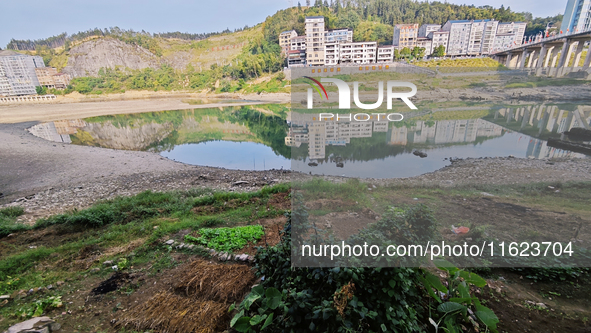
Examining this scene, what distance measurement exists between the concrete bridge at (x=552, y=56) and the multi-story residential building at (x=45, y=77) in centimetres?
10647

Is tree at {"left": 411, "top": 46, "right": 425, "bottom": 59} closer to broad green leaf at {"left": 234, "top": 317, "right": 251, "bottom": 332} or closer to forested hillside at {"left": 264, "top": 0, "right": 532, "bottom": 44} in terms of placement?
forested hillside at {"left": 264, "top": 0, "right": 532, "bottom": 44}

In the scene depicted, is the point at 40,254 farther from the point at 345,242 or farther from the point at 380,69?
the point at 380,69

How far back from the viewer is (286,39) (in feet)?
220

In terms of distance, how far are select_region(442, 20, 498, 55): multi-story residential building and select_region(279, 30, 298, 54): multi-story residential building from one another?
63.2 m

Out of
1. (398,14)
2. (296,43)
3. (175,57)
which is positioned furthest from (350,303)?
(175,57)

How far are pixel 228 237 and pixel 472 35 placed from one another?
6.90 meters

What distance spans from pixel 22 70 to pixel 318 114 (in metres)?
114

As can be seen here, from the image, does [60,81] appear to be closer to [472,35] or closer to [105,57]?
[105,57]

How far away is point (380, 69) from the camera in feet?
9.47

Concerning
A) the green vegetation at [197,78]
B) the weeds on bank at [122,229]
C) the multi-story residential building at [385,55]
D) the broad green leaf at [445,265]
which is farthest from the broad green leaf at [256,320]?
the green vegetation at [197,78]

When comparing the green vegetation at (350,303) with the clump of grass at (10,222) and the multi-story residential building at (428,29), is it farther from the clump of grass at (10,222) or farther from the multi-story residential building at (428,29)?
the clump of grass at (10,222)

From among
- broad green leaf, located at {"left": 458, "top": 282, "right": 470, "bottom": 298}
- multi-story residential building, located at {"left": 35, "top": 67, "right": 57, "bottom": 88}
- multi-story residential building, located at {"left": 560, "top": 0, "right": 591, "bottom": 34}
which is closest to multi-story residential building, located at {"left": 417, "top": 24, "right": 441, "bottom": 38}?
multi-story residential building, located at {"left": 560, "top": 0, "right": 591, "bottom": 34}

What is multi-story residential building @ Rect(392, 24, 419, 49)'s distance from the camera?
7177 millimetres

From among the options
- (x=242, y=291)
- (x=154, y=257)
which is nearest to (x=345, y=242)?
(x=242, y=291)
